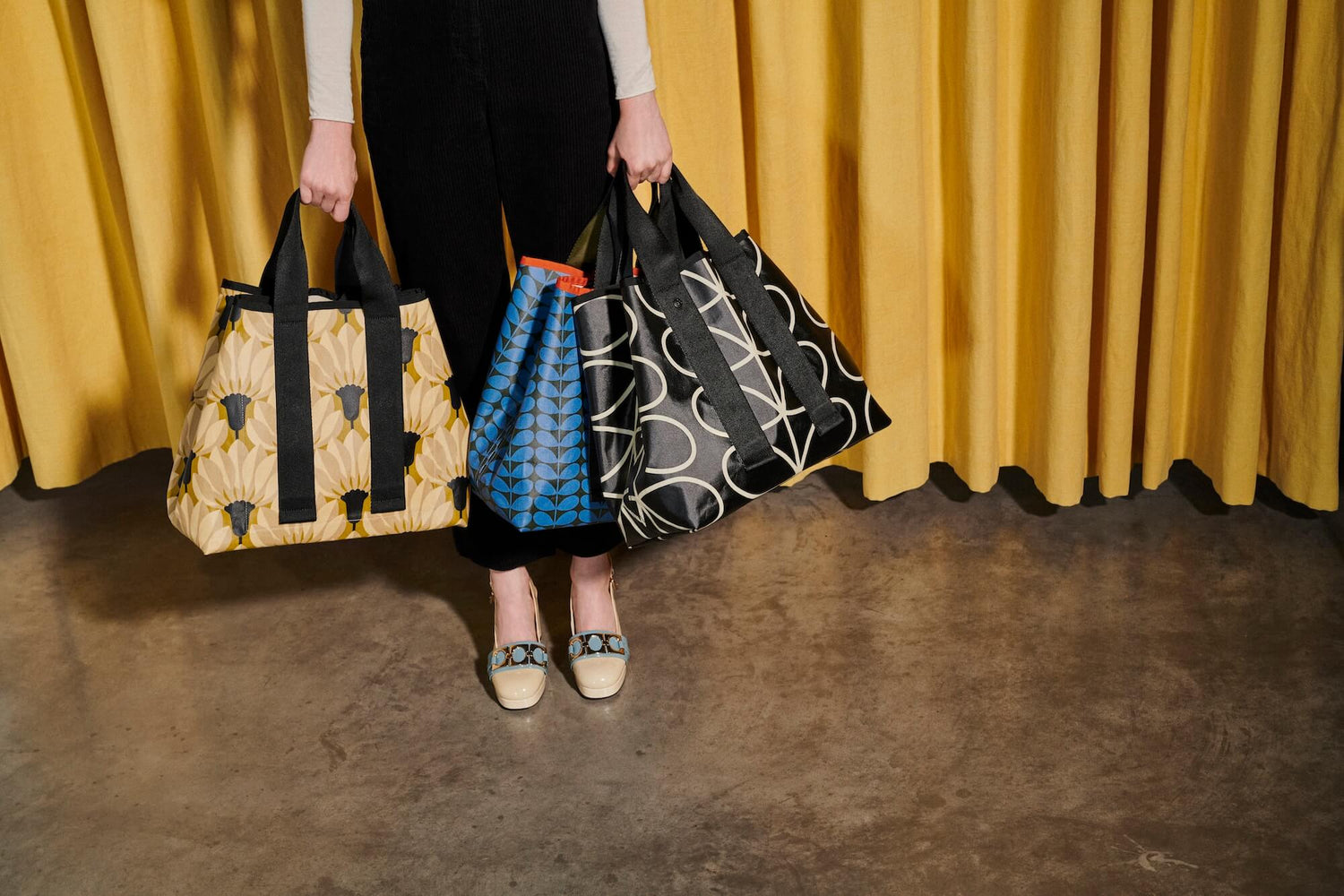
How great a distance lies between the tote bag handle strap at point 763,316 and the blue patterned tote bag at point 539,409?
17 cm

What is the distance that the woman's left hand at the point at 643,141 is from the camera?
146cm

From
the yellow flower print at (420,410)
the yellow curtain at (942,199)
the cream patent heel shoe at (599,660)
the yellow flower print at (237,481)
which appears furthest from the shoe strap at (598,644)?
the yellow curtain at (942,199)

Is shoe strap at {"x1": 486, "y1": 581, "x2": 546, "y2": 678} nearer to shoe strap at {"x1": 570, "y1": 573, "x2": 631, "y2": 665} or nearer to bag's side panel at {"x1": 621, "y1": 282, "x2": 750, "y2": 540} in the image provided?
shoe strap at {"x1": 570, "y1": 573, "x2": 631, "y2": 665}

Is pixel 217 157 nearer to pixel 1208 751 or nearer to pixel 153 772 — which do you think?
pixel 153 772

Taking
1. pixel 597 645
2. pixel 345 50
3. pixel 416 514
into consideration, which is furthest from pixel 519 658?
Result: pixel 345 50

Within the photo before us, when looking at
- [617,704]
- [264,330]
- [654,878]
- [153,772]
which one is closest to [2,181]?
[264,330]

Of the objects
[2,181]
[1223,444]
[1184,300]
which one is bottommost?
[1223,444]

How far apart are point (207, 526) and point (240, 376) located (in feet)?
0.63

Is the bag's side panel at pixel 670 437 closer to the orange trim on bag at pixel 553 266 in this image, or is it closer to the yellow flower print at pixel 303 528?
the orange trim on bag at pixel 553 266

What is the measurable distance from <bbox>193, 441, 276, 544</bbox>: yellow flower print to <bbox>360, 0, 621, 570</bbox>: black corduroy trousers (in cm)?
29

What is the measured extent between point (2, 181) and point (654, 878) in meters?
1.65

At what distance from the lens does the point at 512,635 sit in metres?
1.73

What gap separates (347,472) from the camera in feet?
5.00

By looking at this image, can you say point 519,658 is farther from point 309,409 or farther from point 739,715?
point 309,409
